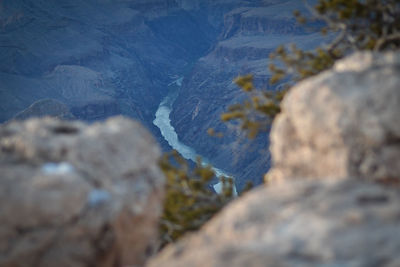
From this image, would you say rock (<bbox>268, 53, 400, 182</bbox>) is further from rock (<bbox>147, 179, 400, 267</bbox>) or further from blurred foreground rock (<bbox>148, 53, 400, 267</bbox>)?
rock (<bbox>147, 179, 400, 267</bbox>)

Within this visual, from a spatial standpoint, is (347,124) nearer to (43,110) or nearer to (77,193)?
(77,193)

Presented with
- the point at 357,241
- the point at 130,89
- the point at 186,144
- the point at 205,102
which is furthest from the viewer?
the point at 130,89

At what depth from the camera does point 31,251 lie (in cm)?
590

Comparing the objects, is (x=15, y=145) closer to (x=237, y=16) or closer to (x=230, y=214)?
(x=230, y=214)

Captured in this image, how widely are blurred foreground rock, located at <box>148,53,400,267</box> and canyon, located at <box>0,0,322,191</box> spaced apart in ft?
230

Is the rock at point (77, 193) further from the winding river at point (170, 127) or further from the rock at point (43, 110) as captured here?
the rock at point (43, 110)

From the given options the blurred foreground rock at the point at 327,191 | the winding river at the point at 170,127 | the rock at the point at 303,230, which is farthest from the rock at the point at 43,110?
the rock at the point at 303,230

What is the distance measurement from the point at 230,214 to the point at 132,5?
173 meters

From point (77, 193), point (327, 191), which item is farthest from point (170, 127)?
point (327, 191)

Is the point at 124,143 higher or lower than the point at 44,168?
higher

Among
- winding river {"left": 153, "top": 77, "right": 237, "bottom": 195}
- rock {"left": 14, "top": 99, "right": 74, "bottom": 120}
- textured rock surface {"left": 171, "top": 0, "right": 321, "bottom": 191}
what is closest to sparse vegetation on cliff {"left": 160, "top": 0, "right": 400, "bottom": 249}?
winding river {"left": 153, "top": 77, "right": 237, "bottom": 195}

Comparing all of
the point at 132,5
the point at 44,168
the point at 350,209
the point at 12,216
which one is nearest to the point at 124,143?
the point at 44,168

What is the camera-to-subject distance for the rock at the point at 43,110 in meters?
72.1

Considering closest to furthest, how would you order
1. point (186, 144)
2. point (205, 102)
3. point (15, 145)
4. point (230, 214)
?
point (230, 214) < point (15, 145) < point (186, 144) < point (205, 102)
